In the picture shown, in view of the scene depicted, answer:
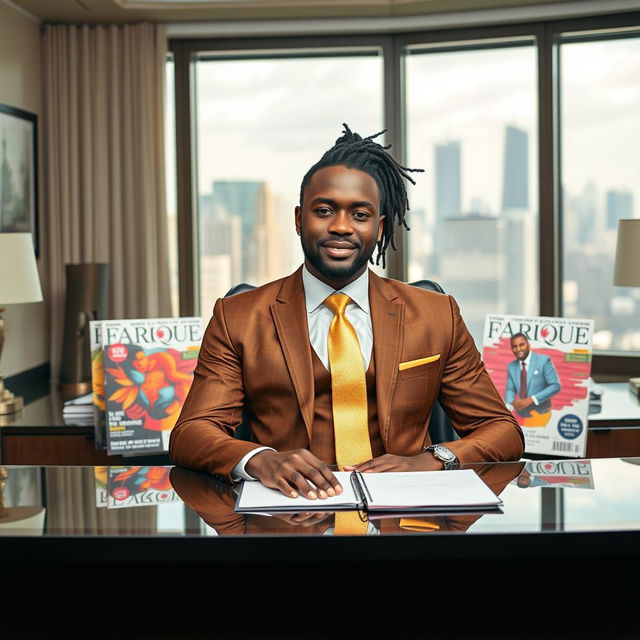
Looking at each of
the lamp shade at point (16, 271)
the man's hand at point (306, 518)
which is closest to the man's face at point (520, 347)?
the man's hand at point (306, 518)

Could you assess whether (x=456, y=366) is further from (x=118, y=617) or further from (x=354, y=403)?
(x=118, y=617)

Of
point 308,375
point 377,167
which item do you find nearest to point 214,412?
point 308,375

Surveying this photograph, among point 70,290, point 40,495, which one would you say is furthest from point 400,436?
point 70,290

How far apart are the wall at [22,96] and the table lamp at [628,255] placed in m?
2.74

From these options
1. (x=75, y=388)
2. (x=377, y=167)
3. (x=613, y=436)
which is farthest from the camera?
(x=75, y=388)

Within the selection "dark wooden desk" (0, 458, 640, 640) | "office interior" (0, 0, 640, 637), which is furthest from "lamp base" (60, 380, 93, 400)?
"dark wooden desk" (0, 458, 640, 640)

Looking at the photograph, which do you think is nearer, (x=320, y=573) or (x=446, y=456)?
(x=320, y=573)

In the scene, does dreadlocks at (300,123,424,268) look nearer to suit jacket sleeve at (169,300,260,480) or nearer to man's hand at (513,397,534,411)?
suit jacket sleeve at (169,300,260,480)

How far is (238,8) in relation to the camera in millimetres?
4254

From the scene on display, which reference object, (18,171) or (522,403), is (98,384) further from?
(18,171)

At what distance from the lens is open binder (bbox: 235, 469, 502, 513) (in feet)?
4.44

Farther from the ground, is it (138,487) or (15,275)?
(15,275)

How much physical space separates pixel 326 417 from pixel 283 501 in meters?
0.53

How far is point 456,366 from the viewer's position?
2014mm
